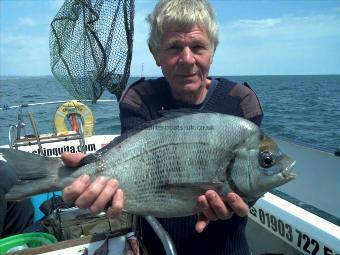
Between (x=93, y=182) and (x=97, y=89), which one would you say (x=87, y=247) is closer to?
(x=93, y=182)

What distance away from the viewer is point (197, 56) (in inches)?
93.7

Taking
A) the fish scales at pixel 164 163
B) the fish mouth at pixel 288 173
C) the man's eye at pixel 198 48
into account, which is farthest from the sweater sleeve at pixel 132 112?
the fish mouth at pixel 288 173

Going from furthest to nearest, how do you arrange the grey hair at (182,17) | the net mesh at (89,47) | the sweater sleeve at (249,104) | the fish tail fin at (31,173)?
1. the net mesh at (89,47)
2. the sweater sleeve at (249,104)
3. the grey hair at (182,17)
4. the fish tail fin at (31,173)

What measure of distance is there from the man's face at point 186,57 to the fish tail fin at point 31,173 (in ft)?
2.94

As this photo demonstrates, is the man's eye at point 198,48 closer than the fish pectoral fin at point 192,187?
No

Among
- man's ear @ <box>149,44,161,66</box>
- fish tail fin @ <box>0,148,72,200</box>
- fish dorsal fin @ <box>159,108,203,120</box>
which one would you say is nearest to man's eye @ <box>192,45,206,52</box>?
man's ear @ <box>149,44,161,66</box>

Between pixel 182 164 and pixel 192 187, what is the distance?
0.14 meters

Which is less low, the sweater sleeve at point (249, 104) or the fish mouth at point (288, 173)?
the sweater sleeve at point (249, 104)

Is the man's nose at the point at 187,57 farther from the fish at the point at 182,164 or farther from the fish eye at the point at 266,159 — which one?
the fish eye at the point at 266,159

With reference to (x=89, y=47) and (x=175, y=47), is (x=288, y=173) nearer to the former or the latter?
(x=175, y=47)

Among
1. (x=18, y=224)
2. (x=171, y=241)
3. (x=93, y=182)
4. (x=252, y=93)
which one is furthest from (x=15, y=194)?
(x=18, y=224)

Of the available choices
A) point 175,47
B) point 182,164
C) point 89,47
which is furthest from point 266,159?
point 89,47

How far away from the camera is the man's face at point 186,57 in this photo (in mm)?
2340

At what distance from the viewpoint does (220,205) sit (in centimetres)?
212
